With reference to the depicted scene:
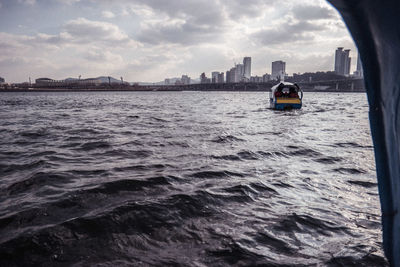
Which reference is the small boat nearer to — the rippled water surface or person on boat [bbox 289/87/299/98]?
person on boat [bbox 289/87/299/98]

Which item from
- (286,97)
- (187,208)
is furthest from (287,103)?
(187,208)

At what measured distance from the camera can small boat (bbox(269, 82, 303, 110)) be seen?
24.1 meters

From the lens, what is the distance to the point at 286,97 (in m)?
24.5

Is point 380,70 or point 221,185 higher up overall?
point 380,70

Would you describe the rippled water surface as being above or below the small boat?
below

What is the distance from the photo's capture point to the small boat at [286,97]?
24.1 metres

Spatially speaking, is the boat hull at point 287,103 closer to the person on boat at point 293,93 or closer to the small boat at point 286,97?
the small boat at point 286,97

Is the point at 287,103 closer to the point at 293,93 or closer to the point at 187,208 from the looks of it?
the point at 293,93

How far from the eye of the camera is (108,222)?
11.0ft

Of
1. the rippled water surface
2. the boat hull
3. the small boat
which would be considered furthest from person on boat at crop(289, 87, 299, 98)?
the rippled water surface

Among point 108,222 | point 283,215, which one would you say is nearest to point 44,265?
point 108,222

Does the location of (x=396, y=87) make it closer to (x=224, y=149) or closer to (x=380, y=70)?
(x=380, y=70)

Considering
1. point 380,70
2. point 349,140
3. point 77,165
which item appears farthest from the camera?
point 349,140

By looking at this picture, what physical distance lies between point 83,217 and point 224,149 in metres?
5.38
